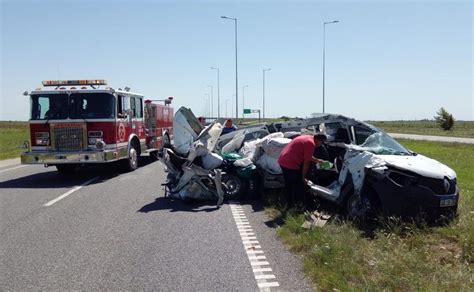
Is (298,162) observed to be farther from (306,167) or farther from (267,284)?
(267,284)

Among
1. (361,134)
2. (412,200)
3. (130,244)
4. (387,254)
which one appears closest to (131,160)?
(361,134)

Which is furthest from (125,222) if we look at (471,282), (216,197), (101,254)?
(471,282)

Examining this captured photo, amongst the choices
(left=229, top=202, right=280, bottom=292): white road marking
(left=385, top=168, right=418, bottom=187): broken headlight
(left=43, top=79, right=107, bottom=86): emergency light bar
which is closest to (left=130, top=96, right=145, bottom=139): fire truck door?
(left=43, top=79, right=107, bottom=86): emergency light bar

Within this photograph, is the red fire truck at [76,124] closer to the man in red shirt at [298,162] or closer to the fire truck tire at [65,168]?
the fire truck tire at [65,168]

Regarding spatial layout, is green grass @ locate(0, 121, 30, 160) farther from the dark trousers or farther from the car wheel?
the dark trousers

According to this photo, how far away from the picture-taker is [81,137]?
45.1 ft

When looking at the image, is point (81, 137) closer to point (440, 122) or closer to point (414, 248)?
point (414, 248)

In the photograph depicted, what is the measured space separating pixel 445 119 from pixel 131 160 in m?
55.8

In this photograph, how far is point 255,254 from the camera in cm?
609

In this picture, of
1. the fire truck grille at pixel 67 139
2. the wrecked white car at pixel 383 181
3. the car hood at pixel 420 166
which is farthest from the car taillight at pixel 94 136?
the car hood at pixel 420 166

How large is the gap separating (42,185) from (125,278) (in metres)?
8.54

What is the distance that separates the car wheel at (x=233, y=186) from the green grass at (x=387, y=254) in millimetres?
2687

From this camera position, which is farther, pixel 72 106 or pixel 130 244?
pixel 72 106

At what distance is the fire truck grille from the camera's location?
44.9ft
